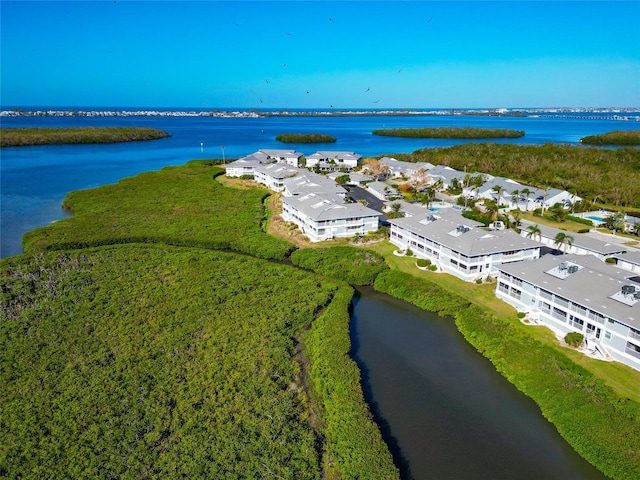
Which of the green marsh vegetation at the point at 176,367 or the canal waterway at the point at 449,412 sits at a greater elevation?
the green marsh vegetation at the point at 176,367

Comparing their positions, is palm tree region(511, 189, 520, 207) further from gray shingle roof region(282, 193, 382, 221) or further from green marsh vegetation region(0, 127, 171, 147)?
green marsh vegetation region(0, 127, 171, 147)

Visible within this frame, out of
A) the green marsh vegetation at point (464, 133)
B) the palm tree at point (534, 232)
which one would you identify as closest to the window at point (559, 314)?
the palm tree at point (534, 232)

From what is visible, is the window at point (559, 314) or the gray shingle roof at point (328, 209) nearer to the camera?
the window at point (559, 314)

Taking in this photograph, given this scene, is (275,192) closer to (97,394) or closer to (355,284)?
(355,284)

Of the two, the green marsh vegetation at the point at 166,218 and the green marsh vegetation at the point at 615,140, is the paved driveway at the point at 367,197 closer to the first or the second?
the green marsh vegetation at the point at 166,218

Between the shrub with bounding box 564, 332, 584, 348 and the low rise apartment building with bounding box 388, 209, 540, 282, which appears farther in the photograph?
the low rise apartment building with bounding box 388, 209, 540, 282

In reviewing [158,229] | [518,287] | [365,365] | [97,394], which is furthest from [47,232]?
[518,287]

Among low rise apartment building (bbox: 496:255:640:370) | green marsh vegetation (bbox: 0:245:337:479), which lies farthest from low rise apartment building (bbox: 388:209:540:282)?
green marsh vegetation (bbox: 0:245:337:479)
